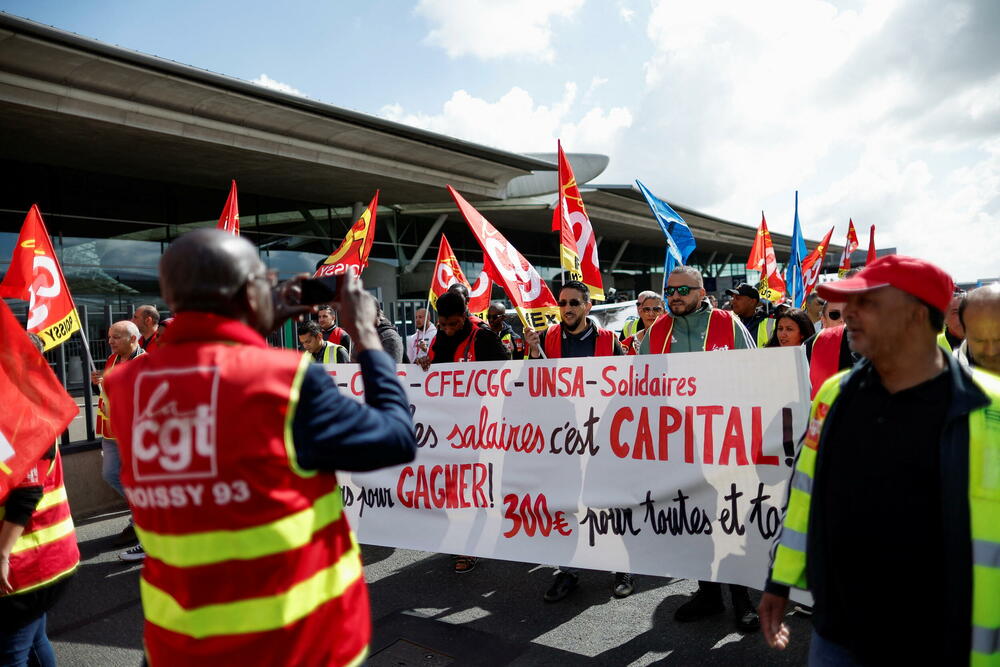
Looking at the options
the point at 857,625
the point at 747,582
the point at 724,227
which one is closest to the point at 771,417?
the point at 747,582

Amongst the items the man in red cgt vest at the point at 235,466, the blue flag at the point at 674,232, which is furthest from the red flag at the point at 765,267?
the man in red cgt vest at the point at 235,466

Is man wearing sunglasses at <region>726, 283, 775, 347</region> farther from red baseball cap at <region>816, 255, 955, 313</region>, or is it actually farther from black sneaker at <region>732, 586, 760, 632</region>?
red baseball cap at <region>816, 255, 955, 313</region>

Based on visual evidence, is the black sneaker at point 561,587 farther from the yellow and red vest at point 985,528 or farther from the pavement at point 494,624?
the yellow and red vest at point 985,528

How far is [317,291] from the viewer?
1.72 metres

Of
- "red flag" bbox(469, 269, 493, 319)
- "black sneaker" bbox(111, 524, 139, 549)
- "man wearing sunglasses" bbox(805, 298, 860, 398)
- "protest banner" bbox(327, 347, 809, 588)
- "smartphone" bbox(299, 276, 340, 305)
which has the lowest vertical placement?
"black sneaker" bbox(111, 524, 139, 549)

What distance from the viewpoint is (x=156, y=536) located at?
1.52 metres

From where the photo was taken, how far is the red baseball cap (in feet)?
5.96

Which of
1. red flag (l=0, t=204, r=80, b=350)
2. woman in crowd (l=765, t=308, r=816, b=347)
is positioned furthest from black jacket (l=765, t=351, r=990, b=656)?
red flag (l=0, t=204, r=80, b=350)

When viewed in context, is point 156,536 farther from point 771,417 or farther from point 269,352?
point 771,417

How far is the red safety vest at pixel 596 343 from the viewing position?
4.51 metres

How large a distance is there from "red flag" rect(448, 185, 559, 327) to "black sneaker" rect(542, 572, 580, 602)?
1.84 metres

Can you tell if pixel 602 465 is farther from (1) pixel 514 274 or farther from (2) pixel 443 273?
(2) pixel 443 273

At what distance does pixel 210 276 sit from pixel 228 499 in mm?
483

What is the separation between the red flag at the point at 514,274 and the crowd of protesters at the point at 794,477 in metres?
3.19
